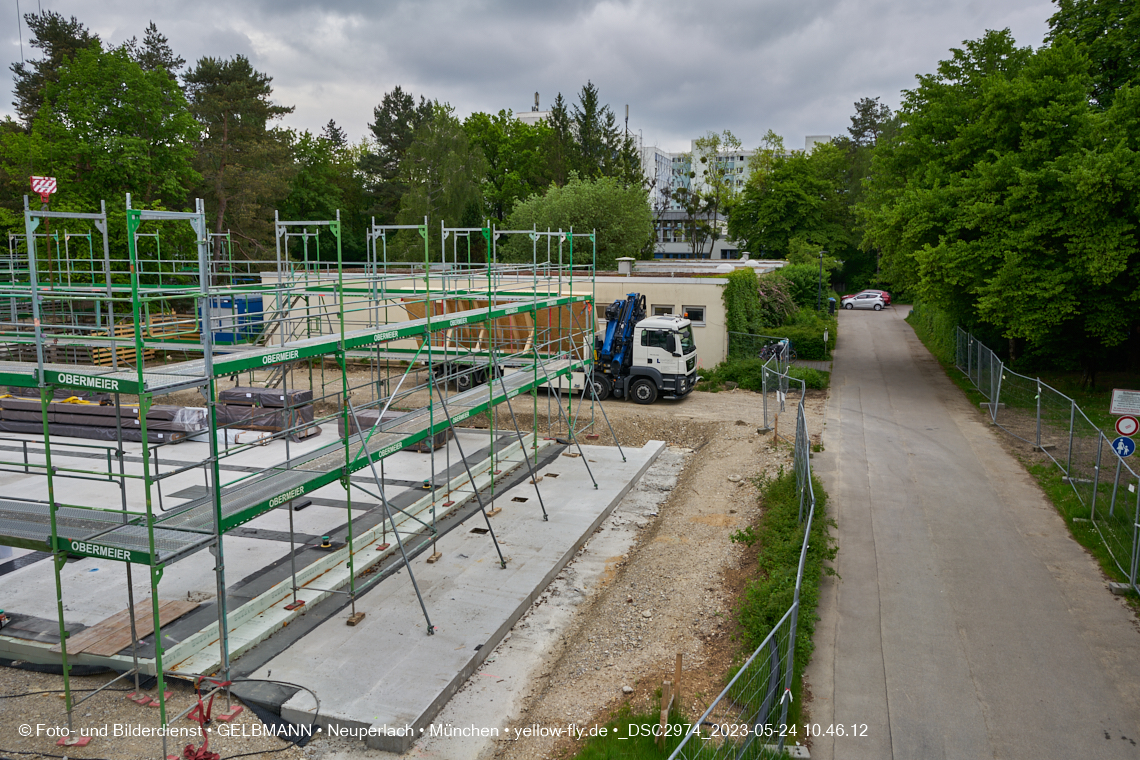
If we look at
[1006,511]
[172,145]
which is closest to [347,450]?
[1006,511]

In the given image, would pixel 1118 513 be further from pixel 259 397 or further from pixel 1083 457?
pixel 259 397

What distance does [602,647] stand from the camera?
9.08 metres

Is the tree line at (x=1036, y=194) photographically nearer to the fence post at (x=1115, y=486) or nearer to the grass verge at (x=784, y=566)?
the fence post at (x=1115, y=486)

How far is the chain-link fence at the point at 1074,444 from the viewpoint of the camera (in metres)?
11.4

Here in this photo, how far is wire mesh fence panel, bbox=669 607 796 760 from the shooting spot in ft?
21.1

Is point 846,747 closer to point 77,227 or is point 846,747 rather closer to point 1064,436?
point 1064,436

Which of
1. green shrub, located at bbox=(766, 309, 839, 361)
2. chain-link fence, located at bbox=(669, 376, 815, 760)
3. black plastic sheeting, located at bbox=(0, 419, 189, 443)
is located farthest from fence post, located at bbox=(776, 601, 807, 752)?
green shrub, located at bbox=(766, 309, 839, 361)

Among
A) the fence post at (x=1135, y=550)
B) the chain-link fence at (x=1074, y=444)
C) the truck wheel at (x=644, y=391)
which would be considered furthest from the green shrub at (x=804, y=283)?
the fence post at (x=1135, y=550)

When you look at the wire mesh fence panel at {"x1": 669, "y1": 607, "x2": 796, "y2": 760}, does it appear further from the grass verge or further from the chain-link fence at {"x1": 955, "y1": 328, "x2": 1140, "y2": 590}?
the chain-link fence at {"x1": 955, "y1": 328, "x2": 1140, "y2": 590}

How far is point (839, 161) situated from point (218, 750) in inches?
2425

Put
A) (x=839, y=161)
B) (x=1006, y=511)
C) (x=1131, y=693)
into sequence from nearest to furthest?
(x=1131, y=693) < (x=1006, y=511) < (x=839, y=161)

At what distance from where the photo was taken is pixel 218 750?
22.7ft

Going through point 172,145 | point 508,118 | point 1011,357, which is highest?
point 508,118

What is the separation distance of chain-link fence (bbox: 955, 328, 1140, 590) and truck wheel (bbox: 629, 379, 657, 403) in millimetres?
9418
